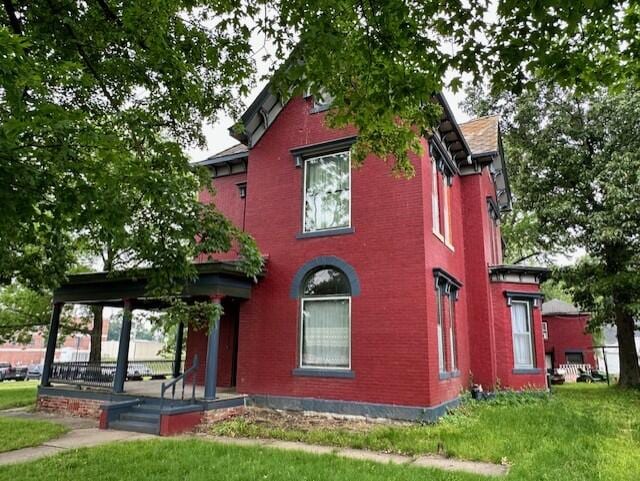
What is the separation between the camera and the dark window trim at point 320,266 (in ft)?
34.8

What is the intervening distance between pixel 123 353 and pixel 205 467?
6102 mm

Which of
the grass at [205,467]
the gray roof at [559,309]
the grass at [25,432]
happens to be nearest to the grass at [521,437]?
the grass at [205,467]

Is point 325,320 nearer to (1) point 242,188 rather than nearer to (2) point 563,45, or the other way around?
(1) point 242,188

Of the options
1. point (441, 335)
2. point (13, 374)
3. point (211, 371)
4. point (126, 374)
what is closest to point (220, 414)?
point (211, 371)

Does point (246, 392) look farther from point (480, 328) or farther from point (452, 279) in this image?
point (480, 328)

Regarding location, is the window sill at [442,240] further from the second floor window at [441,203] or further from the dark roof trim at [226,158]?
the dark roof trim at [226,158]

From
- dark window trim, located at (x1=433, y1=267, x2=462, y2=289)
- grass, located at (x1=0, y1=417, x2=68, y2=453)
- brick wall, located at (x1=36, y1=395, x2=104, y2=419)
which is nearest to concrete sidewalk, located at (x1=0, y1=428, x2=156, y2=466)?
grass, located at (x1=0, y1=417, x2=68, y2=453)

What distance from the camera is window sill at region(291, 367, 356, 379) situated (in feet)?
33.3

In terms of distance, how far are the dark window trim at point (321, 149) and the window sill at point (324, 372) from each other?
5.10 m

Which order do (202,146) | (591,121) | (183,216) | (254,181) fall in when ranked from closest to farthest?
(183,216)
(202,146)
(254,181)
(591,121)

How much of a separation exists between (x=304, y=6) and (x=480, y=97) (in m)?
19.2

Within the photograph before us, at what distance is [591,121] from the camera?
742 inches

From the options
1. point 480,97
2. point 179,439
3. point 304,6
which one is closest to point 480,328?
point 179,439

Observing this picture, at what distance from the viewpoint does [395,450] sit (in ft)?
25.1
